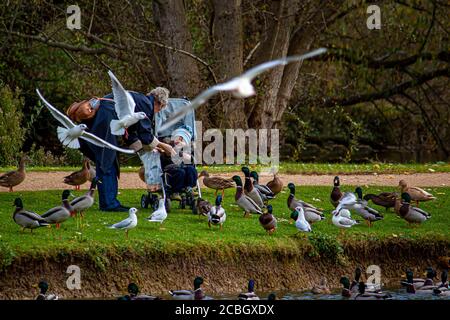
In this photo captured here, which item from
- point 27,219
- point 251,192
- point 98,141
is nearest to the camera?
point 27,219

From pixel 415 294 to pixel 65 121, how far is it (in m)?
4.86

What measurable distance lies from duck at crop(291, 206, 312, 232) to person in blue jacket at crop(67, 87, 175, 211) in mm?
1958

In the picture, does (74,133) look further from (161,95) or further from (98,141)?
(161,95)

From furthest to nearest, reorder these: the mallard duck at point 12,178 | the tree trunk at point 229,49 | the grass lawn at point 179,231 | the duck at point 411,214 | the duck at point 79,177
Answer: the tree trunk at point 229,49 → the mallard duck at point 12,178 → the duck at point 79,177 → the duck at point 411,214 → the grass lawn at point 179,231

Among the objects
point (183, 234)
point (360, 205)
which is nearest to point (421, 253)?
point (360, 205)

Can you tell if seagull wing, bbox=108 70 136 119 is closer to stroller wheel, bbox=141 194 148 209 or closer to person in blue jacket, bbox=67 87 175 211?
person in blue jacket, bbox=67 87 175 211

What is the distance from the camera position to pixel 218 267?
43.5ft

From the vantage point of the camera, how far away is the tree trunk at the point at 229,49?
24203 millimetres

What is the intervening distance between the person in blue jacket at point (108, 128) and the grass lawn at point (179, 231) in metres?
0.61

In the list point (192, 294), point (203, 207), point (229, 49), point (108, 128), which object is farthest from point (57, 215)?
point (229, 49)

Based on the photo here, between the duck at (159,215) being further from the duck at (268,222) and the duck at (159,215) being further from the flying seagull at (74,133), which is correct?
the duck at (268,222)

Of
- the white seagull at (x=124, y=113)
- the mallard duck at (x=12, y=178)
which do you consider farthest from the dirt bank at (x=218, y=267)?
the mallard duck at (x=12, y=178)

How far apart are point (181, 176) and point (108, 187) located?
1.02 metres
